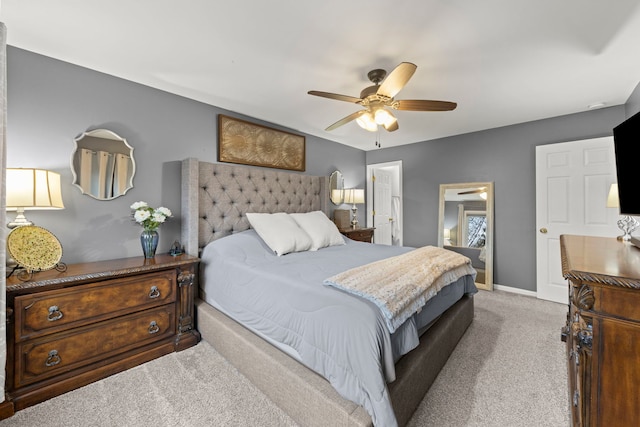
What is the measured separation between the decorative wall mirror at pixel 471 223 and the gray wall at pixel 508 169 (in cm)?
10

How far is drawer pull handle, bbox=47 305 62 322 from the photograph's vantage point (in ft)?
5.48

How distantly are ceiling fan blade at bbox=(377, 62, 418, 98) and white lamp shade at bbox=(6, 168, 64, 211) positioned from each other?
2.38 meters

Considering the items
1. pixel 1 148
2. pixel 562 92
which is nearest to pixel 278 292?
pixel 1 148

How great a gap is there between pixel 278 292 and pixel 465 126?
3.59m

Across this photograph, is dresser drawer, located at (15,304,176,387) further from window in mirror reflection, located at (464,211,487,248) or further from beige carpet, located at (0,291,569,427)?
window in mirror reflection, located at (464,211,487,248)

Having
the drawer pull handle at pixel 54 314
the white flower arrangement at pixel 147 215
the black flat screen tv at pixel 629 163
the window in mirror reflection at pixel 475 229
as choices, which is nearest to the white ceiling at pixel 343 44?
the black flat screen tv at pixel 629 163

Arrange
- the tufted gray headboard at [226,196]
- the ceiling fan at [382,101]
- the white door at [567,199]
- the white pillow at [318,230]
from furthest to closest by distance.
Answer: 1. the white door at [567,199]
2. the white pillow at [318,230]
3. the tufted gray headboard at [226,196]
4. the ceiling fan at [382,101]

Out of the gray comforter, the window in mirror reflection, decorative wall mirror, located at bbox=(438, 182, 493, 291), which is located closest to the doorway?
decorative wall mirror, located at bbox=(438, 182, 493, 291)

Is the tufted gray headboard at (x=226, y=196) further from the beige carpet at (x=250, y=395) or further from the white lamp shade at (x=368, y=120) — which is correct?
the white lamp shade at (x=368, y=120)

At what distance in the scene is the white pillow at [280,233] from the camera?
2.61 metres

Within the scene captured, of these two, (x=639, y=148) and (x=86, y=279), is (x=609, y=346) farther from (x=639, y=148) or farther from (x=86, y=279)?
(x=86, y=279)

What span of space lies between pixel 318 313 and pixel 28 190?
196cm

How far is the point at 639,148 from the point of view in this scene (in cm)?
129

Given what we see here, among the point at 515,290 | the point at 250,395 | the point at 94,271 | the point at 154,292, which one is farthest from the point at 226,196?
the point at 515,290
